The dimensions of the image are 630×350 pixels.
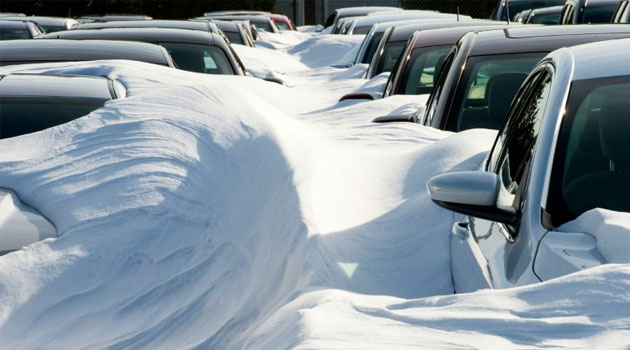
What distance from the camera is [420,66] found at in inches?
360

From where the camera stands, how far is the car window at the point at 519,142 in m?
3.69

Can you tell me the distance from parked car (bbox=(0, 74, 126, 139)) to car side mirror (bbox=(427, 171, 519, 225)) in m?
2.60

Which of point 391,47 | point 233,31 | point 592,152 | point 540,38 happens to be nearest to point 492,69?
point 540,38

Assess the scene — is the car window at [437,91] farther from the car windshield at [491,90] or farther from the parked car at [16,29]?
the parked car at [16,29]

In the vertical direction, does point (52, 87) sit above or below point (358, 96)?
above

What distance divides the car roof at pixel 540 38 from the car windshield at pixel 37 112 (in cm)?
237

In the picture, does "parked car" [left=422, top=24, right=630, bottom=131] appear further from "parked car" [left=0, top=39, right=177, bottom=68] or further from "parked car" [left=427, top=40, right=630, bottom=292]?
"parked car" [left=0, top=39, right=177, bottom=68]

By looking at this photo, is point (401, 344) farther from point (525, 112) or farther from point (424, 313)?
point (525, 112)

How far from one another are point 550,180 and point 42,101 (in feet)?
10.2

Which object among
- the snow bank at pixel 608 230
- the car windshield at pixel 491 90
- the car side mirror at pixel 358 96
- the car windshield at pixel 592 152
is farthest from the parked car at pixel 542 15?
the snow bank at pixel 608 230

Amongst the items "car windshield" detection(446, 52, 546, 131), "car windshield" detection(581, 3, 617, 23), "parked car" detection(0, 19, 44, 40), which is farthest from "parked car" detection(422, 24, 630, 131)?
"parked car" detection(0, 19, 44, 40)

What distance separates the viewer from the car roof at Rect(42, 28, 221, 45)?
31.3ft

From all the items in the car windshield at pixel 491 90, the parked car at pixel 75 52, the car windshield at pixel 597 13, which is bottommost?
the car windshield at pixel 597 13

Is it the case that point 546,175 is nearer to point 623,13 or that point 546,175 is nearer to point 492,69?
point 492,69
